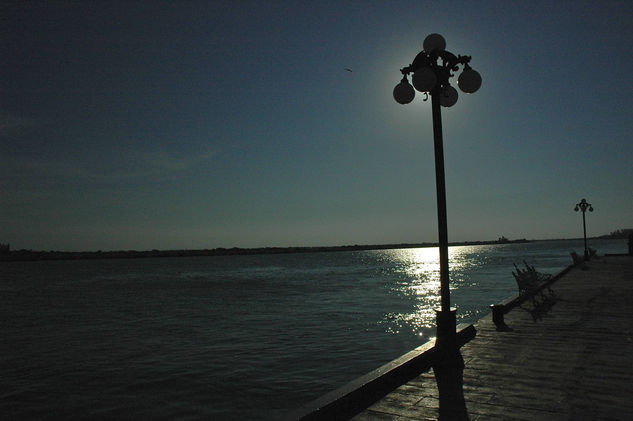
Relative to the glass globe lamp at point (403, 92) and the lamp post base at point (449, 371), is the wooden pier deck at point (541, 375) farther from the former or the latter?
the glass globe lamp at point (403, 92)

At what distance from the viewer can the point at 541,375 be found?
620 cm

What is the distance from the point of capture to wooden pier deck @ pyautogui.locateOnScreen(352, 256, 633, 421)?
16.0 ft

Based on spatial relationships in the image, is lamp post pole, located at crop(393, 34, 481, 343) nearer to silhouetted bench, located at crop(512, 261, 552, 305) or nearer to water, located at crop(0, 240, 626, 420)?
water, located at crop(0, 240, 626, 420)

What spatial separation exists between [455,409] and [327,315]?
17.0 m

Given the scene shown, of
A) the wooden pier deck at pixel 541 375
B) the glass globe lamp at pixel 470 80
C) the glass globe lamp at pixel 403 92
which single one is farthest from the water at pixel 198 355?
the glass globe lamp at pixel 470 80

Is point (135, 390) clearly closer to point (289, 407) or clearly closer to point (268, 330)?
point (289, 407)

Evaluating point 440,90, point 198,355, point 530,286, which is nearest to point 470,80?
point 440,90

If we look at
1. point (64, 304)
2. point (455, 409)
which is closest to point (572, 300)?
point (455, 409)

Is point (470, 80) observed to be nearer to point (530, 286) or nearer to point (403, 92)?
point (403, 92)

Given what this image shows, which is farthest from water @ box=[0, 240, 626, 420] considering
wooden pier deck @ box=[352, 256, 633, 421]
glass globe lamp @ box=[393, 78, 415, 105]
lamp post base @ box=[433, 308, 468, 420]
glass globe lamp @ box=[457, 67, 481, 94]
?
glass globe lamp @ box=[457, 67, 481, 94]

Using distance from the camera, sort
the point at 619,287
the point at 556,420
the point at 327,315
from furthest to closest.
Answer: the point at 327,315 → the point at 619,287 → the point at 556,420

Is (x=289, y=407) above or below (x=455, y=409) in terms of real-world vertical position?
below

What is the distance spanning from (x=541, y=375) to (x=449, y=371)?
1.23 meters

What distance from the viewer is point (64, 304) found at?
31.8 m
